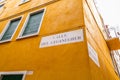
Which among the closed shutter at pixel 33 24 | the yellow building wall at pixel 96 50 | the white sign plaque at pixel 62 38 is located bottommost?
the yellow building wall at pixel 96 50

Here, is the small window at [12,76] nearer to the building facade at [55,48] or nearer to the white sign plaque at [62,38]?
the building facade at [55,48]

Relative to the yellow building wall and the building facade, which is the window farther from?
the yellow building wall

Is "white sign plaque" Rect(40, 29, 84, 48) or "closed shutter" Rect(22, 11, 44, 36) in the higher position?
"closed shutter" Rect(22, 11, 44, 36)

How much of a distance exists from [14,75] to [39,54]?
1376mm

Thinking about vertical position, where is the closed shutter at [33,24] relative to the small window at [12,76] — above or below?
above

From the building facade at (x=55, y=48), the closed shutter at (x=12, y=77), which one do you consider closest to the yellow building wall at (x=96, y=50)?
the building facade at (x=55, y=48)

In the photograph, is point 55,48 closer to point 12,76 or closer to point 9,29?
point 12,76

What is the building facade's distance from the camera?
415cm

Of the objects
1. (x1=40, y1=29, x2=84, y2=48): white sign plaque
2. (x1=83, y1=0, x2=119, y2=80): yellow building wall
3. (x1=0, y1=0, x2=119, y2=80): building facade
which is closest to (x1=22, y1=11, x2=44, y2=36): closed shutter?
(x1=0, y1=0, x2=119, y2=80): building facade

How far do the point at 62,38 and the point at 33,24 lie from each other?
2931mm

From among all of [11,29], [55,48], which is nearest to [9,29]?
[11,29]

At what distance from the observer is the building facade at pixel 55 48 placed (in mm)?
4152

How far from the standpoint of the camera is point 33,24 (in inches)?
291

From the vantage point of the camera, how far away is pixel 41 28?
637cm
